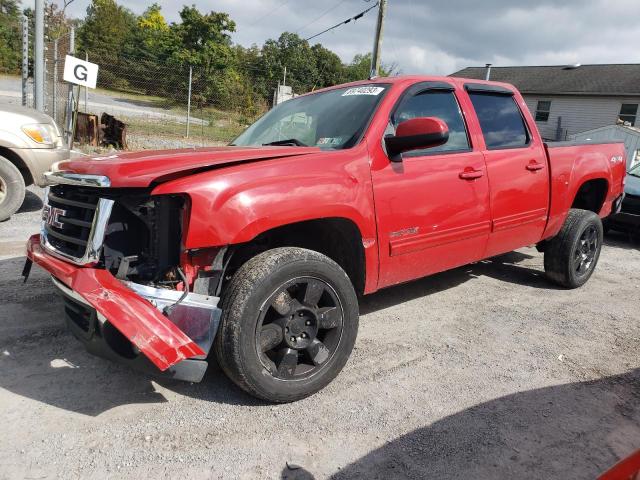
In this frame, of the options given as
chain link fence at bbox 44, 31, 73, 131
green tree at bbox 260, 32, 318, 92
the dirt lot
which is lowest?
the dirt lot

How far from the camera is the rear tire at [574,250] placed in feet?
15.5

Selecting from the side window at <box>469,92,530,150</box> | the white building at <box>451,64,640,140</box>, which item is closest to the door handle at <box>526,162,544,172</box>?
the side window at <box>469,92,530,150</box>

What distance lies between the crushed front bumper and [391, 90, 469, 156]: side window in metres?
1.91

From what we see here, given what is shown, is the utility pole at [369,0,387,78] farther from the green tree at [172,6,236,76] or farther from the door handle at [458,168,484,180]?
the green tree at [172,6,236,76]

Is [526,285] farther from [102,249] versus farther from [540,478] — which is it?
[102,249]

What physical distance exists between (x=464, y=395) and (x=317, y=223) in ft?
4.48

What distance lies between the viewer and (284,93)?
17750 mm

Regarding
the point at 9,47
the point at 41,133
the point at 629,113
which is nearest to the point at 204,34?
the point at 9,47

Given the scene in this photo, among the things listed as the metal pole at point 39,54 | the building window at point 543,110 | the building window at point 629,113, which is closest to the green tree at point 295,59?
the building window at point 543,110

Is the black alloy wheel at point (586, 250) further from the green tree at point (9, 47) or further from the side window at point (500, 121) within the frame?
the green tree at point (9, 47)

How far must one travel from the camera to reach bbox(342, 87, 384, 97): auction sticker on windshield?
3.43 m

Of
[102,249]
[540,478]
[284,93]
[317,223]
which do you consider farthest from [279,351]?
[284,93]

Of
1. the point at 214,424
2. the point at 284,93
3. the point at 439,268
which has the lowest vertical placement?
the point at 214,424

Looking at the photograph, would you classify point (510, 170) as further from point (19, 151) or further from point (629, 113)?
point (629, 113)
